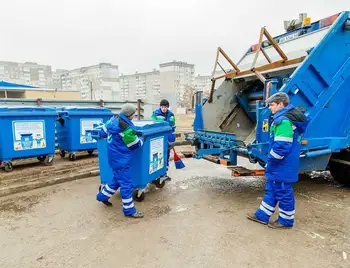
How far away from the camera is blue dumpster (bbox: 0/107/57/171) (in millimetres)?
4879

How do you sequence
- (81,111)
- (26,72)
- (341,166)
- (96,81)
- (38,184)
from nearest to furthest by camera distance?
1. (341,166)
2. (38,184)
3. (81,111)
4. (96,81)
5. (26,72)

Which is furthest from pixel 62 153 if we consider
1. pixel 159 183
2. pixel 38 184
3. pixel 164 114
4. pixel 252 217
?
pixel 252 217

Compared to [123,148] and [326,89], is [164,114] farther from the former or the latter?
[326,89]

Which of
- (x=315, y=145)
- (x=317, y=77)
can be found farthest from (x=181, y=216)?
(x=317, y=77)

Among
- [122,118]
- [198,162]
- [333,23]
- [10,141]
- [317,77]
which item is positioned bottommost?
[198,162]

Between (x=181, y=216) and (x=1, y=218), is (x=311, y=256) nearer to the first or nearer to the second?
(x=181, y=216)

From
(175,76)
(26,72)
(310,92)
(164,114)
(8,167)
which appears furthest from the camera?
(175,76)

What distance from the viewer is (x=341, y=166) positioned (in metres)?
4.16

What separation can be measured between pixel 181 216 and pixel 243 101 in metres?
2.46

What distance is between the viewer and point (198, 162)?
6.24 meters

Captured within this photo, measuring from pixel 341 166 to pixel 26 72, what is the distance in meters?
64.4

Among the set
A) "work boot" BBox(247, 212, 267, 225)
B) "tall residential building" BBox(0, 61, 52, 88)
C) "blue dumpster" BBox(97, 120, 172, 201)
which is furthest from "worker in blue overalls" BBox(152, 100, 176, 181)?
"tall residential building" BBox(0, 61, 52, 88)

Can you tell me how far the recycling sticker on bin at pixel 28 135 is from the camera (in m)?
5.01

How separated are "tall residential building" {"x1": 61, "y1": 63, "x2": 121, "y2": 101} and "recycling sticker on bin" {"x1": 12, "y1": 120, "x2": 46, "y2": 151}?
32.0 meters
